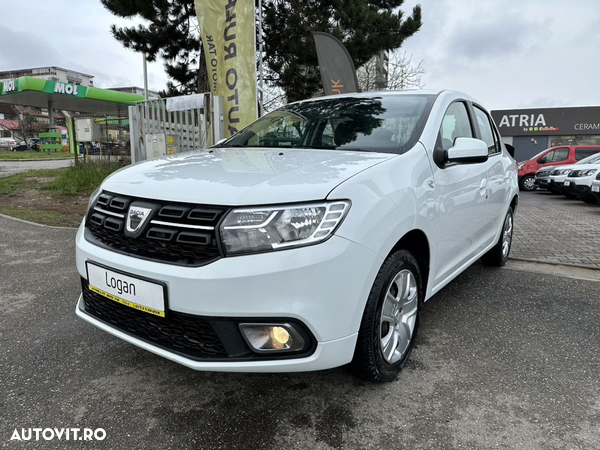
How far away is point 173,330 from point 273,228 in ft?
2.14

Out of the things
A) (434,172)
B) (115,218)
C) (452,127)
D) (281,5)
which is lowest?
(115,218)

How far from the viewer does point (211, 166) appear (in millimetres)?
2275

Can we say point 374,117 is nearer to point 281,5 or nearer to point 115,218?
point 115,218

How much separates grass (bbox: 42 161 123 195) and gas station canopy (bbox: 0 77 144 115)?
14157 millimetres

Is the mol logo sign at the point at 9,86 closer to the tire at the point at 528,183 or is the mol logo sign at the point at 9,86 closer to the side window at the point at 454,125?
the tire at the point at 528,183

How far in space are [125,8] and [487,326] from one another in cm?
1014

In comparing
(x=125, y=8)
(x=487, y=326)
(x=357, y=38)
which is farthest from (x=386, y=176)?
(x=125, y=8)

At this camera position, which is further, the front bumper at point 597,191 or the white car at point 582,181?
the white car at point 582,181

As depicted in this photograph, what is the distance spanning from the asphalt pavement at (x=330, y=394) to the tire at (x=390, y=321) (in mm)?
157

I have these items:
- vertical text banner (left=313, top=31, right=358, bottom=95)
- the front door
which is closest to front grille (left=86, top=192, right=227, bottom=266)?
the front door

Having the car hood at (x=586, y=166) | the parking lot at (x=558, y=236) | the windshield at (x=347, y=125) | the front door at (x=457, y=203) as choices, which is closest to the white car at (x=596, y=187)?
the parking lot at (x=558, y=236)

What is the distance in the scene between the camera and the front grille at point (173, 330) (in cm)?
183

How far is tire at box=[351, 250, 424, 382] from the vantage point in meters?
1.98

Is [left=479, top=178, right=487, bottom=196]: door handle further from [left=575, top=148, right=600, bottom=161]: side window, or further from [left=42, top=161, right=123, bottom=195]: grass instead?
[left=575, top=148, right=600, bottom=161]: side window
